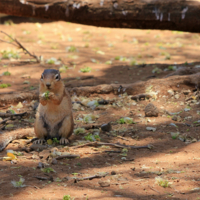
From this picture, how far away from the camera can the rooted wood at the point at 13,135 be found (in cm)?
481

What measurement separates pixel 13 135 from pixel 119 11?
14.2 ft

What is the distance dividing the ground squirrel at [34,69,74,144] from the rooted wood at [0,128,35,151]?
35 cm

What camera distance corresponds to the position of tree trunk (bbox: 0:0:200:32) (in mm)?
7805

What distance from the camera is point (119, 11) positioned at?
7.95 m

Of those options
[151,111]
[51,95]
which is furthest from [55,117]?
[151,111]

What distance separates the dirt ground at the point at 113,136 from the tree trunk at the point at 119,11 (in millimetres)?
1384

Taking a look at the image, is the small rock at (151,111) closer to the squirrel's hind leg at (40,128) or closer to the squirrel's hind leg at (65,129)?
the squirrel's hind leg at (65,129)

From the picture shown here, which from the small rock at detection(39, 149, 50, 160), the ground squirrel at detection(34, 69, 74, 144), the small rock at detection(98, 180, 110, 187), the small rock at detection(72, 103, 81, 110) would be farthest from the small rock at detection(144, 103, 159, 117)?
the small rock at detection(98, 180, 110, 187)

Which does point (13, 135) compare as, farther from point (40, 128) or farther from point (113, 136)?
point (113, 136)

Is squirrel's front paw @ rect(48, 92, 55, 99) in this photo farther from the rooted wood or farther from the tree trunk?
the tree trunk

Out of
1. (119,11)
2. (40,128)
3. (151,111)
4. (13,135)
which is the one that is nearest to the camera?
(40,128)

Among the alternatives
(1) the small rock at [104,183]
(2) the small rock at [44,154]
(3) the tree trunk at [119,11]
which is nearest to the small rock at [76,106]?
(2) the small rock at [44,154]

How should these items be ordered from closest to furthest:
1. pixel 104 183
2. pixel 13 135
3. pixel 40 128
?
pixel 104 183
pixel 40 128
pixel 13 135

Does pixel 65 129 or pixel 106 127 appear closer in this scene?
pixel 65 129
